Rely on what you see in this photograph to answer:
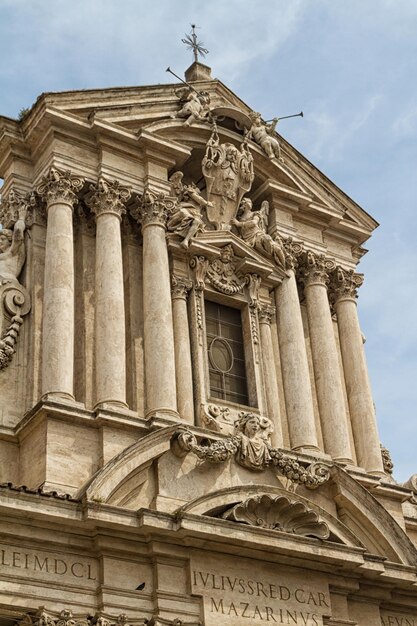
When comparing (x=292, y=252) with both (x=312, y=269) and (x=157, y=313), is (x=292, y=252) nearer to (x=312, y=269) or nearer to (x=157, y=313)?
(x=312, y=269)

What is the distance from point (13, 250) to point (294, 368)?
4.92m

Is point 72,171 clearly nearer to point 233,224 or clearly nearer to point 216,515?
point 233,224

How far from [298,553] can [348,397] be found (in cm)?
446

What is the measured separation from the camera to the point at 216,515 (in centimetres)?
1625

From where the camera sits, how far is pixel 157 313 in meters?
17.8

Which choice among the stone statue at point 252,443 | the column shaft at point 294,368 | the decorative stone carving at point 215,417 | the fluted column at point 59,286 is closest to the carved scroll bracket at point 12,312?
the fluted column at point 59,286

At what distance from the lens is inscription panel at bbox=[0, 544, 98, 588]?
47.1 feet

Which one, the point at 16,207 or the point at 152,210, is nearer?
the point at 16,207

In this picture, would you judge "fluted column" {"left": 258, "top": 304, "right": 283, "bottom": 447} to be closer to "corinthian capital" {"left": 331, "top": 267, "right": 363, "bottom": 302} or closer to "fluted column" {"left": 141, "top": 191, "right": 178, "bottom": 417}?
"corinthian capital" {"left": 331, "top": 267, "right": 363, "bottom": 302}

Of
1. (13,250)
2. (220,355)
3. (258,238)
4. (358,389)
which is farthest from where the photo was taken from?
(358,389)

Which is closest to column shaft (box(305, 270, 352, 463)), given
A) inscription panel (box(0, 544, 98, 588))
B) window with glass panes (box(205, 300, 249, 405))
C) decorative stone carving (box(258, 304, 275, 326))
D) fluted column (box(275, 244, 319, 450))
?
fluted column (box(275, 244, 319, 450))

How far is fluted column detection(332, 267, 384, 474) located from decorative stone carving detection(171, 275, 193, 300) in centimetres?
338

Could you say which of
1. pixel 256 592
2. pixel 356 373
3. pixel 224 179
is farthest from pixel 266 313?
pixel 256 592

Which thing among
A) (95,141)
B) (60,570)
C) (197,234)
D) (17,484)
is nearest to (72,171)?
(95,141)
